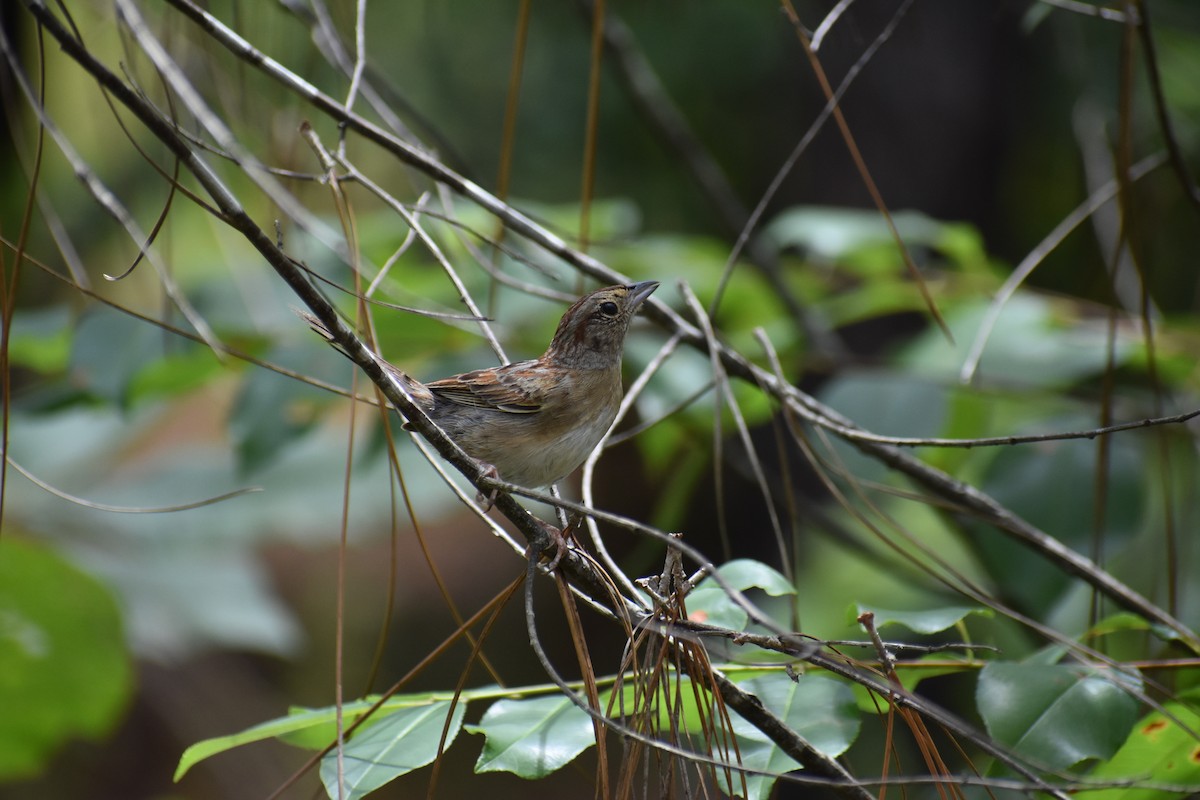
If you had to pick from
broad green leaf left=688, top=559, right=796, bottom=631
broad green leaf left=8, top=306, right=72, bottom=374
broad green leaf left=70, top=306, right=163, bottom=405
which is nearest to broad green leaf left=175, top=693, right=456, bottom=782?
broad green leaf left=688, top=559, right=796, bottom=631

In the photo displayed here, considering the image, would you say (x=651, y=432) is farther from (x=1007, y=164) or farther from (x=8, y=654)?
(x=1007, y=164)

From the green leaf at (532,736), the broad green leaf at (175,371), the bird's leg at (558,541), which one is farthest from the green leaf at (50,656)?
the bird's leg at (558,541)

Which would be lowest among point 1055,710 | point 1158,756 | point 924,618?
point 1158,756

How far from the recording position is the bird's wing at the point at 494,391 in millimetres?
2975

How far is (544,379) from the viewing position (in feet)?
10.1

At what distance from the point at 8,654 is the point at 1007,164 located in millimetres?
6026

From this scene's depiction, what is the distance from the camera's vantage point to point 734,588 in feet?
6.71

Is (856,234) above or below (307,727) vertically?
above

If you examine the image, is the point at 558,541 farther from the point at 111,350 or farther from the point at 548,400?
the point at 111,350

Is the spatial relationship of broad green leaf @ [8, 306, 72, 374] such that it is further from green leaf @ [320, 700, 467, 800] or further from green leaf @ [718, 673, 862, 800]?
green leaf @ [718, 673, 862, 800]

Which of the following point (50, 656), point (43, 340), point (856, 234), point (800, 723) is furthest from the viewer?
point (50, 656)

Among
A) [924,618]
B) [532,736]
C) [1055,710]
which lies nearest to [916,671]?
[924,618]

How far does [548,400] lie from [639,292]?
41 cm

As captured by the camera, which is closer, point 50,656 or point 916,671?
point 916,671
